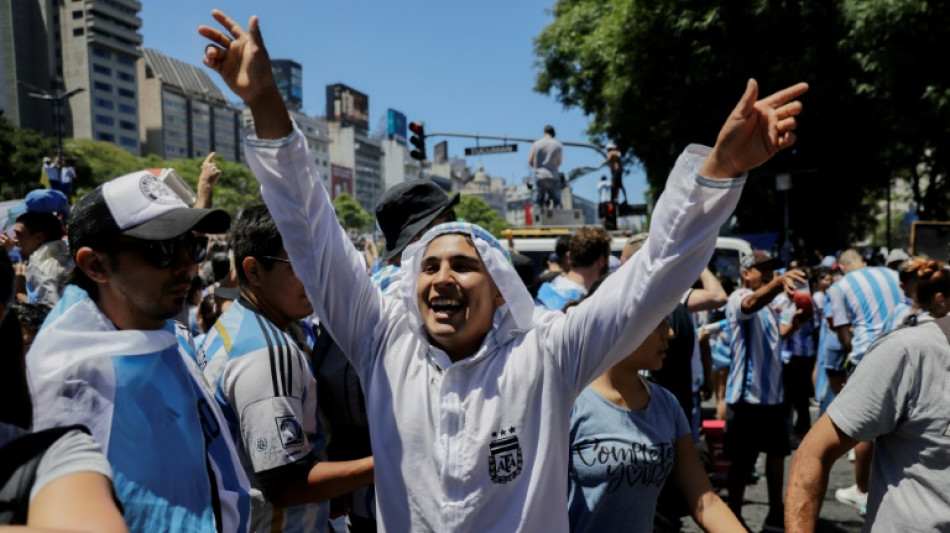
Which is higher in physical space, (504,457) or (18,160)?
(18,160)

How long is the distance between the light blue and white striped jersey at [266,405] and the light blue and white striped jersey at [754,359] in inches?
164

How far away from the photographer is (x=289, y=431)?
7.55 ft

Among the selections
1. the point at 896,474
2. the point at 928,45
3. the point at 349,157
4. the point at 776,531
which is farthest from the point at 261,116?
the point at 349,157

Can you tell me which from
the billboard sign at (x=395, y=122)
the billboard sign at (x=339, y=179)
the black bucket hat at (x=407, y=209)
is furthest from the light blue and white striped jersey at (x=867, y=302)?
the billboard sign at (x=395, y=122)

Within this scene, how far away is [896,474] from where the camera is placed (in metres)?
2.62

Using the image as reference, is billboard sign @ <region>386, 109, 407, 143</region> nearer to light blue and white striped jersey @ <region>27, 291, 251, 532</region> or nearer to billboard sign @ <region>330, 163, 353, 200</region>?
billboard sign @ <region>330, 163, 353, 200</region>

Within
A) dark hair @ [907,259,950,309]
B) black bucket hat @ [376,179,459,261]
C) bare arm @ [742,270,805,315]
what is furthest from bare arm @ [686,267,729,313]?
black bucket hat @ [376,179,459,261]

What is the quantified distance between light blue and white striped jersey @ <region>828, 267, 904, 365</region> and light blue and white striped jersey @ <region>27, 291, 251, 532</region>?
21.4 feet

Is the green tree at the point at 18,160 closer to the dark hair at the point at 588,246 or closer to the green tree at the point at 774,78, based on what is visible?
the green tree at the point at 774,78

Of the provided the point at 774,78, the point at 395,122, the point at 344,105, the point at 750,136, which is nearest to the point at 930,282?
the point at 750,136

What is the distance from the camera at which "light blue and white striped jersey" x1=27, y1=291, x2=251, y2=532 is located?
1743mm

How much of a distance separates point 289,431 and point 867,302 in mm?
6498

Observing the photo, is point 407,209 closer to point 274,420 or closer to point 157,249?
point 274,420

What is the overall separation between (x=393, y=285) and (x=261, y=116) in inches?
33.8
